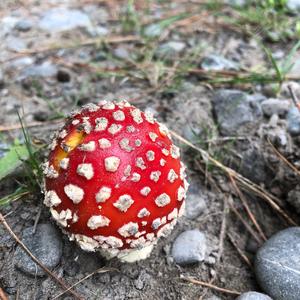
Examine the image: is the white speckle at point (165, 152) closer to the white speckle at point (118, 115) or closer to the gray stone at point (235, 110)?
the white speckle at point (118, 115)

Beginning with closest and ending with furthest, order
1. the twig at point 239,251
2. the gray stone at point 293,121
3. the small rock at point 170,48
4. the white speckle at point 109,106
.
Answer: the white speckle at point 109,106 → the twig at point 239,251 → the gray stone at point 293,121 → the small rock at point 170,48

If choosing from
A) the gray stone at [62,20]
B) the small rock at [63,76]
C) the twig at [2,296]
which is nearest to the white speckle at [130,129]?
the twig at [2,296]

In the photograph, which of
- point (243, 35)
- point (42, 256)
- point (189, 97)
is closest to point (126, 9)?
point (243, 35)

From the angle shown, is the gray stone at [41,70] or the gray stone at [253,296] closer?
the gray stone at [253,296]

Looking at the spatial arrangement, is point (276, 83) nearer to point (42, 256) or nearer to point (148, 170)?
point (148, 170)

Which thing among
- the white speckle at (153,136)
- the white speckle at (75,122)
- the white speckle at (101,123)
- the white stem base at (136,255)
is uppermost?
the white speckle at (101,123)

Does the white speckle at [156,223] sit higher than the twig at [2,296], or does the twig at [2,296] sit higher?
the white speckle at [156,223]

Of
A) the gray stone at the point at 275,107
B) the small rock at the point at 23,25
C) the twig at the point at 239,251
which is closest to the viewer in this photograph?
the twig at the point at 239,251

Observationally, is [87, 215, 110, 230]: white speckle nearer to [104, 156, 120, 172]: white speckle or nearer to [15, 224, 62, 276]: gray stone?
[104, 156, 120, 172]: white speckle
